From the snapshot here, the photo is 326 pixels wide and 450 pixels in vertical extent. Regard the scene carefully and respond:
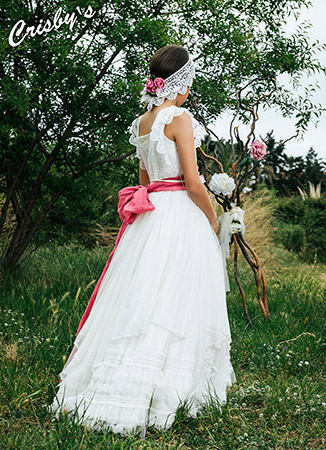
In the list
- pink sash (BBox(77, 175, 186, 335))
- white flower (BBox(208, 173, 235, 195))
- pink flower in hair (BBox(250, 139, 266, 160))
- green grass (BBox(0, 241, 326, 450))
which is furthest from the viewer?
pink flower in hair (BBox(250, 139, 266, 160))

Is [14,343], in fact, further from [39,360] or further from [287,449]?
[287,449]

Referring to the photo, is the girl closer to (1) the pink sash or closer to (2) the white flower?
(1) the pink sash

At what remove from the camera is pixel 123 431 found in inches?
96.4

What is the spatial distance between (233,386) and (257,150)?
82.7 inches

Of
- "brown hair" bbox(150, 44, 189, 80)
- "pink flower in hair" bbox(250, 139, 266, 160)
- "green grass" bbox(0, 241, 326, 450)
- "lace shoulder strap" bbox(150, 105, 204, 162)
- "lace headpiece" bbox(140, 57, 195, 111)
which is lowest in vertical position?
"green grass" bbox(0, 241, 326, 450)

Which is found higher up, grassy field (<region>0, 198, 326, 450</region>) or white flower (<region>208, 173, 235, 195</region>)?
white flower (<region>208, 173, 235, 195</region>)

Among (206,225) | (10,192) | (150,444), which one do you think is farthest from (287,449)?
(10,192)

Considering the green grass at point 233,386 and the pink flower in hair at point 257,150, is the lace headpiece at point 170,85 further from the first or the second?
the pink flower in hair at point 257,150

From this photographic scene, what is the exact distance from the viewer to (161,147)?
2885 mm

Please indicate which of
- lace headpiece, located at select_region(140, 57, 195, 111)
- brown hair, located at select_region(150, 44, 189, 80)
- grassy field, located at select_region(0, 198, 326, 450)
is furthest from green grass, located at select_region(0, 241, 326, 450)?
brown hair, located at select_region(150, 44, 189, 80)

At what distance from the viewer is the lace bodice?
2863 mm

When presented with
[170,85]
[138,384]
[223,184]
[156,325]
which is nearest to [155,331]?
[156,325]

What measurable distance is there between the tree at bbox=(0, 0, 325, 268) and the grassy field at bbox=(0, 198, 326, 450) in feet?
4.32

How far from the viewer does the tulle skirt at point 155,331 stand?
2.54 m
